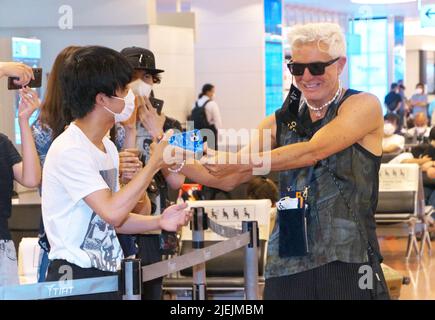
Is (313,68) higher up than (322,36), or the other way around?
(322,36)

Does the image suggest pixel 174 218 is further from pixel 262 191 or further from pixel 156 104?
pixel 262 191

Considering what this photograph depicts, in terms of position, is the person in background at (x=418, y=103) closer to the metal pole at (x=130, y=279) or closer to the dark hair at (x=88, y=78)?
the dark hair at (x=88, y=78)

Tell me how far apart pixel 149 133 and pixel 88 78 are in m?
1.37

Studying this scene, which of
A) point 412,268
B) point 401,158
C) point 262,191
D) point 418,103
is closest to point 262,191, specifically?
point 262,191

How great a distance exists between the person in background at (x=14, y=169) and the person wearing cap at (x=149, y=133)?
1.71 ft

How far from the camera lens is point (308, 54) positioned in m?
3.16

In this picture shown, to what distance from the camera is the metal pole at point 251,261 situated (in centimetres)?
365

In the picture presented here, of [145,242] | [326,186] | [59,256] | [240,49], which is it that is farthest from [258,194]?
[240,49]

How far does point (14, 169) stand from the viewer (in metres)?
3.72

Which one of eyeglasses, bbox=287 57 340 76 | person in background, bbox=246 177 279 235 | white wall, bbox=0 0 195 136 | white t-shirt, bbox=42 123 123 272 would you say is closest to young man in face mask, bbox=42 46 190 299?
white t-shirt, bbox=42 123 123 272

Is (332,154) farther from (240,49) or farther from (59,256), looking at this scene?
(240,49)

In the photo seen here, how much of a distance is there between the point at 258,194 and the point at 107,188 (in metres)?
4.44

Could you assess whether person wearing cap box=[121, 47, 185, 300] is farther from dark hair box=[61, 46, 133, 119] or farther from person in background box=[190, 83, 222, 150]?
person in background box=[190, 83, 222, 150]
